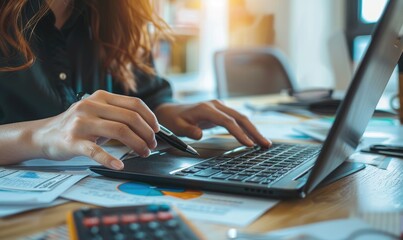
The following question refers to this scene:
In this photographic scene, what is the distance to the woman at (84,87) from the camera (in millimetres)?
629

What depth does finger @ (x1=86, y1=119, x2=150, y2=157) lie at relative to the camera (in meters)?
0.61

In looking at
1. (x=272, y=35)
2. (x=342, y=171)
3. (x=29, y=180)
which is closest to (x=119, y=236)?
(x=29, y=180)

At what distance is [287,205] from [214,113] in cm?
41

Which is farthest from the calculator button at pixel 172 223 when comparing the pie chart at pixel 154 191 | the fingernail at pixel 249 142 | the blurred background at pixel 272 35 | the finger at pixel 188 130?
the blurred background at pixel 272 35

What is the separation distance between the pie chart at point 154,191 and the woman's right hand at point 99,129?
0.13ft

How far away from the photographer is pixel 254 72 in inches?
92.1

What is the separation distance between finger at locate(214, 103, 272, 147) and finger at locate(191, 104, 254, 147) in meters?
0.01

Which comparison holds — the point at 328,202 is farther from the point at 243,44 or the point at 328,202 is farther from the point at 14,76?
the point at 243,44

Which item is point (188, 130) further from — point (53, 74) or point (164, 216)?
point (164, 216)

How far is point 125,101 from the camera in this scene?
0.65 m

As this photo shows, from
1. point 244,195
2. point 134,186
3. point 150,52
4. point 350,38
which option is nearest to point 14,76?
point 150,52

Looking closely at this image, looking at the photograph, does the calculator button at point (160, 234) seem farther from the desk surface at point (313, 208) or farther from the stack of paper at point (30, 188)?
the stack of paper at point (30, 188)

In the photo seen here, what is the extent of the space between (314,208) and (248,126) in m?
0.36

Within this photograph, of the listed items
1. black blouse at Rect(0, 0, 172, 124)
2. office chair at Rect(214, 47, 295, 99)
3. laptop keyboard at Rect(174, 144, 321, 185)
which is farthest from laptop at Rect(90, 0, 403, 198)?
office chair at Rect(214, 47, 295, 99)
